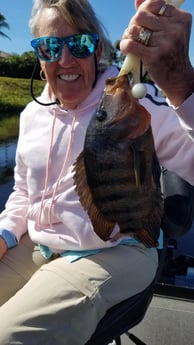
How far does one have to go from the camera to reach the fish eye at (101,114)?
1262 mm

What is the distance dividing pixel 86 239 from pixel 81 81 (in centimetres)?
74

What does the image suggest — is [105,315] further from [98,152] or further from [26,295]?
[98,152]

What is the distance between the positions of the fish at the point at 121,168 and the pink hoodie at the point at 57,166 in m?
0.41

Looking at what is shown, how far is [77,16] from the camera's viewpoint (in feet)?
6.77

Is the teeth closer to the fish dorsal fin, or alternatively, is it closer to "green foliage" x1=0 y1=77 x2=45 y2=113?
the fish dorsal fin

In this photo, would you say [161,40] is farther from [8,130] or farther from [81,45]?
[8,130]

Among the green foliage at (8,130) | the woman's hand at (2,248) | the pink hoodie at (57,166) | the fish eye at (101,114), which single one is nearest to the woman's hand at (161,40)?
the fish eye at (101,114)

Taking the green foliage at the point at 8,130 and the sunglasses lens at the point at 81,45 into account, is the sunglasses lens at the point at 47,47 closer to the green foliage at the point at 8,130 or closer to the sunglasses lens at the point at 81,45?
the sunglasses lens at the point at 81,45

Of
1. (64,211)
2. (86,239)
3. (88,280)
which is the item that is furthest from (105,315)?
(64,211)

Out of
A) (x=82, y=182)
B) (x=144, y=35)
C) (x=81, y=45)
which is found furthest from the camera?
(x=81, y=45)

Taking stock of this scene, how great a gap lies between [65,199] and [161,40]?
104cm

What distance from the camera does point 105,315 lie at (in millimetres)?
1814

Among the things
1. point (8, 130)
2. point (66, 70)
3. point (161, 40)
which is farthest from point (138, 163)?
point (8, 130)

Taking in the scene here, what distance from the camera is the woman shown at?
171cm
